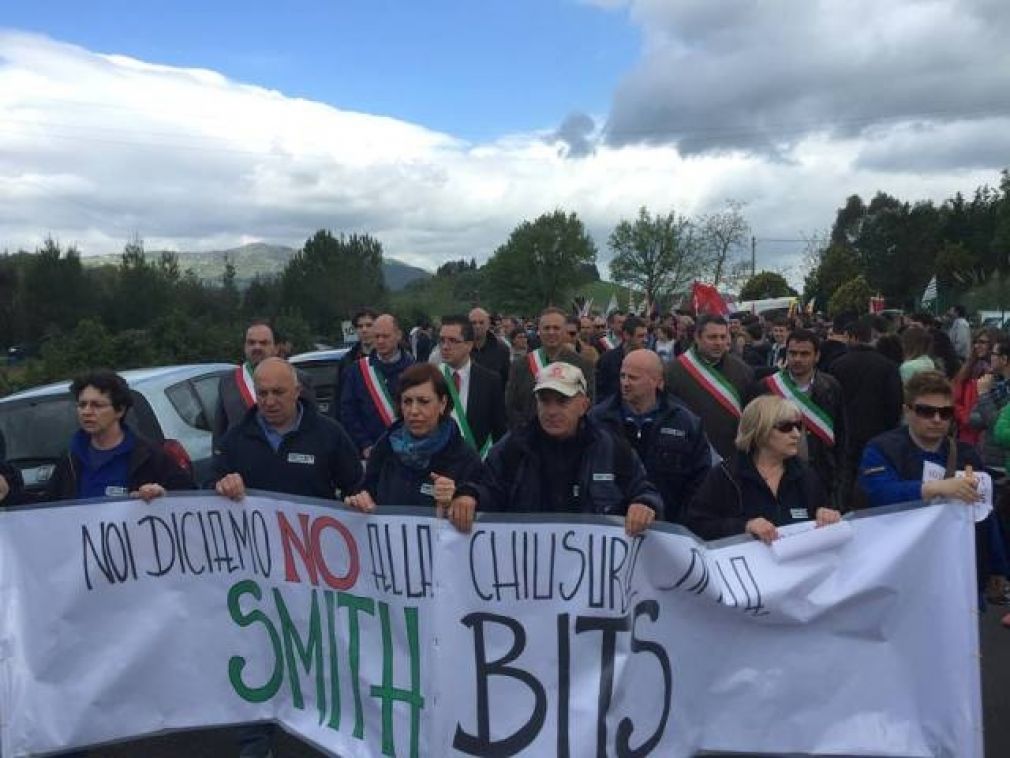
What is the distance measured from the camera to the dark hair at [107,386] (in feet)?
14.4

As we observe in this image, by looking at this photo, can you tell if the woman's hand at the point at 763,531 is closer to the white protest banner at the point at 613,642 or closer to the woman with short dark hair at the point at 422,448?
the white protest banner at the point at 613,642

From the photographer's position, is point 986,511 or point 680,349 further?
point 680,349

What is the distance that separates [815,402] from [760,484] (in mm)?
2339

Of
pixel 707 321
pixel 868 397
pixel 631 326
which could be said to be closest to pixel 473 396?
pixel 707 321

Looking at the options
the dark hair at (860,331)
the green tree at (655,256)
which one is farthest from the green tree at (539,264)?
the dark hair at (860,331)

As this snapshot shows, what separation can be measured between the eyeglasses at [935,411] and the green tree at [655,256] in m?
65.7

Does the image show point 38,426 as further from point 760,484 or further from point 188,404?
point 760,484

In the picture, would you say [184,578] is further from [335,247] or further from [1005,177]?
[1005,177]

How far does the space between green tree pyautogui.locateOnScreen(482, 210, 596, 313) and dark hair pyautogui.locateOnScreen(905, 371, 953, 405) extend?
95839 mm

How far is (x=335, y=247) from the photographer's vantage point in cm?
6178

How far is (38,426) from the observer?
247 inches

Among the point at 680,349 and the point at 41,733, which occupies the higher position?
the point at 680,349

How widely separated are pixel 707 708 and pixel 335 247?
196 ft

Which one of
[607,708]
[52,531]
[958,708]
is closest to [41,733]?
[52,531]
